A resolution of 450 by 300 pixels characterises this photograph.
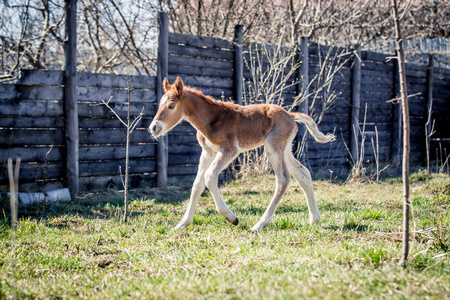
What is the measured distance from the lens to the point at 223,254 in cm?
397

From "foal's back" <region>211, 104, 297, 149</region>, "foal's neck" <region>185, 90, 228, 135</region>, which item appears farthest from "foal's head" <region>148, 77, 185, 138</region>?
"foal's back" <region>211, 104, 297, 149</region>

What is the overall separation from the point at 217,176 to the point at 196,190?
1.13ft

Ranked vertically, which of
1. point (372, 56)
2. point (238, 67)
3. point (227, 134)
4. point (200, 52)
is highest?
point (372, 56)

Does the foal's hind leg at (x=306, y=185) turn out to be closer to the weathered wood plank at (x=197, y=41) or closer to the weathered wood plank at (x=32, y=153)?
the weathered wood plank at (x=32, y=153)

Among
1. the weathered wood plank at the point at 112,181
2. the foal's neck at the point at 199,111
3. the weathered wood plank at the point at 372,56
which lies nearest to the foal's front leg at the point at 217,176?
the foal's neck at the point at 199,111

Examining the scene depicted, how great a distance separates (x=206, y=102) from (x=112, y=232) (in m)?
1.99

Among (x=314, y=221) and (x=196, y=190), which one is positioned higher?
→ (x=196, y=190)

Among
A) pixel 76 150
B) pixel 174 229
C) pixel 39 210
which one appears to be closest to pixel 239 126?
pixel 174 229

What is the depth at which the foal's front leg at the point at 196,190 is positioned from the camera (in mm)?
5129

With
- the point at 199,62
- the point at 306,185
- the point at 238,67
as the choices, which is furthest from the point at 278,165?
the point at 238,67

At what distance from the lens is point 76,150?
7.79m

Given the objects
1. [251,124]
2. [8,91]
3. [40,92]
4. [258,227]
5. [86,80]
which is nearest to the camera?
[258,227]

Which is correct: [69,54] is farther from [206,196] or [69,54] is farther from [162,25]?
[206,196]

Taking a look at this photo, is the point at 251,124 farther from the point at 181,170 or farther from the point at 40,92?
the point at 40,92
